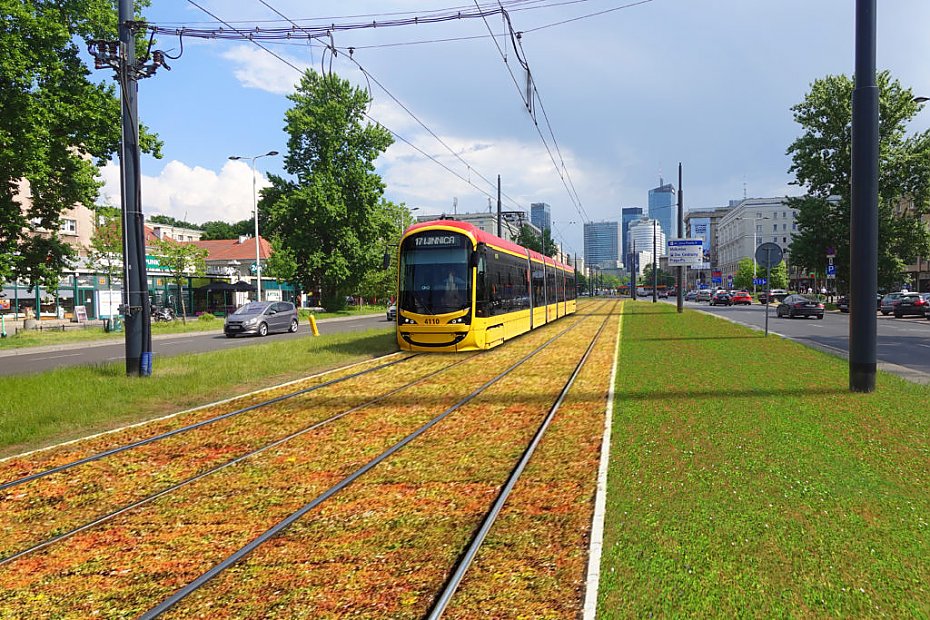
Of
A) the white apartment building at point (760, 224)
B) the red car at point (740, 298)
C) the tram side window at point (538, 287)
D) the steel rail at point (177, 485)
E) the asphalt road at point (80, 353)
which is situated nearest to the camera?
the steel rail at point (177, 485)

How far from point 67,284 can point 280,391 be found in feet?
123

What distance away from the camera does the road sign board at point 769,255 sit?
57.6 ft

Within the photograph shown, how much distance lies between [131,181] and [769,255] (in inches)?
673

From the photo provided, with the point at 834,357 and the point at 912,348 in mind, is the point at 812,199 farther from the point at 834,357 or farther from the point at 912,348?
the point at 834,357

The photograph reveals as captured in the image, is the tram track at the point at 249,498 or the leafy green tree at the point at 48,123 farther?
the leafy green tree at the point at 48,123

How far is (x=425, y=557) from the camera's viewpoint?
365 centimetres

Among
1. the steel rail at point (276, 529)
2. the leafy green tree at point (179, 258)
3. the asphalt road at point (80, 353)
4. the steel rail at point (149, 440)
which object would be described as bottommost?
the asphalt road at point (80, 353)

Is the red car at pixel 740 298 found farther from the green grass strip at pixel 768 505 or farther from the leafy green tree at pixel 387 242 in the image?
the green grass strip at pixel 768 505

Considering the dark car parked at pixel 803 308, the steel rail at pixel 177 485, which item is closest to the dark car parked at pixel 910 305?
the dark car parked at pixel 803 308

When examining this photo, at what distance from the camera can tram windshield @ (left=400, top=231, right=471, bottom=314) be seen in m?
14.3

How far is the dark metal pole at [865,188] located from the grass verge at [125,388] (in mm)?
9963

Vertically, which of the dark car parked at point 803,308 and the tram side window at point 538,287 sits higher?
the tram side window at point 538,287

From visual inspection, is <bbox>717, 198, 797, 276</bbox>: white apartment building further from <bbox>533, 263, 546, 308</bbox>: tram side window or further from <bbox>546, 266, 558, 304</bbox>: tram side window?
<bbox>533, 263, 546, 308</bbox>: tram side window

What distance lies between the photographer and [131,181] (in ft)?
37.7
